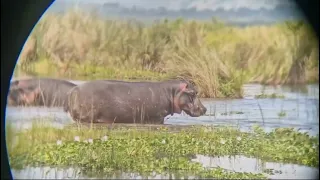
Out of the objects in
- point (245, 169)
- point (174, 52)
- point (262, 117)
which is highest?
point (174, 52)

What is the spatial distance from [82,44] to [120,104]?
0.22 m

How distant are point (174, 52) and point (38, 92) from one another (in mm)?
441

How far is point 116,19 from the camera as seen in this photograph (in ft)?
4.95

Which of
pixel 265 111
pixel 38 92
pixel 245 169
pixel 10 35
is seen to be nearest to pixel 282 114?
pixel 265 111

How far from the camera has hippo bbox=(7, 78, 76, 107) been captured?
5.02 feet

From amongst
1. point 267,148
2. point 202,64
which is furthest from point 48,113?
point 267,148

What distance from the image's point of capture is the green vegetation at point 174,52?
4.86ft

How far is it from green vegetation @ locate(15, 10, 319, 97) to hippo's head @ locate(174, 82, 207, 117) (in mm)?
22

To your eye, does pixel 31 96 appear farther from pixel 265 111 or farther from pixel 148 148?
pixel 265 111

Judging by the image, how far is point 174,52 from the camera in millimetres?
1503

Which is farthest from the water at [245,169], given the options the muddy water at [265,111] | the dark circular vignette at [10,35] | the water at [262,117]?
the dark circular vignette at [10,35]

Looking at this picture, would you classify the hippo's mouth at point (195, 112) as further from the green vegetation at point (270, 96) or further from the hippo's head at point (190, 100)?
the green vegetation at point (270, 96)

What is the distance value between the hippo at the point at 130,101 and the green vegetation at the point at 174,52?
3 cm

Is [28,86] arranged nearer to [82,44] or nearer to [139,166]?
[82,44]
